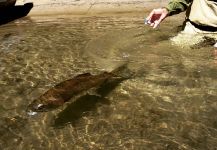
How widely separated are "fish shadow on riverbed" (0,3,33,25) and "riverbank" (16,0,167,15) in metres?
0.15

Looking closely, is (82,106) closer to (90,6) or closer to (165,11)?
(165,11)

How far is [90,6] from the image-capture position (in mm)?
10375

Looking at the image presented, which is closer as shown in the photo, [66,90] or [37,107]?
[37,107]

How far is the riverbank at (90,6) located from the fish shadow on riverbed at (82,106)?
4.38 metres

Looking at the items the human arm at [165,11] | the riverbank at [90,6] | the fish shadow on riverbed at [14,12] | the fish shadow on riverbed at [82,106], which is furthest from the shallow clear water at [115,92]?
the fish shadow on riverbed at [14,12]

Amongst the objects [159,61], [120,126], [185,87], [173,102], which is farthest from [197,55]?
[120,126]

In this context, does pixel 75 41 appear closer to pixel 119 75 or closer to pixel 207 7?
pixel 119 75

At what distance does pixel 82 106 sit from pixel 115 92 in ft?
1.91

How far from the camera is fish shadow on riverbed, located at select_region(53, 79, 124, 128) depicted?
5.07 meters

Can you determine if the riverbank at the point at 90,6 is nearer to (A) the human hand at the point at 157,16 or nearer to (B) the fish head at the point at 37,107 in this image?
(A) the human hand at the point at 157,16

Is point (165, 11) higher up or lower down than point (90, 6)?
higher up

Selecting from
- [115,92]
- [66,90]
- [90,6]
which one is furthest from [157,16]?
[90,6]

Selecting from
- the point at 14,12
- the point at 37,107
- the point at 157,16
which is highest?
the point at 157,16

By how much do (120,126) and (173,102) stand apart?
855mm
